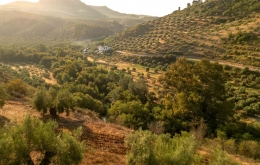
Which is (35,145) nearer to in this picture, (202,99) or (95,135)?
(95,135)

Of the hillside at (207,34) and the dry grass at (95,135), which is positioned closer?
the dry grass at (95,135)

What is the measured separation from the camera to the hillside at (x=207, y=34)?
7375 centimetres

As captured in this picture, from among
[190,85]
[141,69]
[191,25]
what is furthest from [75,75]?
[191,25]

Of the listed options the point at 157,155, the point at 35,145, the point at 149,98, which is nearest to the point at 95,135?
the point at 35,145

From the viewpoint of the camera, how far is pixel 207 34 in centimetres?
9044

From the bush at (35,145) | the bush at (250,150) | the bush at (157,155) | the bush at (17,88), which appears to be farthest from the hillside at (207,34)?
the bush at (35,145)

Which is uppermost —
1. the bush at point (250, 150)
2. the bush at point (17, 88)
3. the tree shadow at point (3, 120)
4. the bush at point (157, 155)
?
the bush at point (157, 155)

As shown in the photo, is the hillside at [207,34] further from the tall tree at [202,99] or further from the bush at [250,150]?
the bush at [250,150]

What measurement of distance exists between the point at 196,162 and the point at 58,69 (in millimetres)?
63148

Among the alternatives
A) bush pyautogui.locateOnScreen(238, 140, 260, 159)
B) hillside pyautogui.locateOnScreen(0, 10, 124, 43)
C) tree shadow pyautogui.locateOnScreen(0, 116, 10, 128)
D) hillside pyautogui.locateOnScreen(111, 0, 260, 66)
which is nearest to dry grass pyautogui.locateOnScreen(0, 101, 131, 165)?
tree shadow pyautogui.locateOnScreen(0, 116, 10, 128)

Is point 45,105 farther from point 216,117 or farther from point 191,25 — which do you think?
point 191,25

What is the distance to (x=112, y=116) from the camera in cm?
3616

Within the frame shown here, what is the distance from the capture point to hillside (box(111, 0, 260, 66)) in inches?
2904

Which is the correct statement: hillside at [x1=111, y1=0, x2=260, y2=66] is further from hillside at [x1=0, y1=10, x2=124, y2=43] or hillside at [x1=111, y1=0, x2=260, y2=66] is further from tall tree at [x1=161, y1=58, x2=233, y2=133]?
hillside at [x1=0, y1=10, x2=124, y2=43]
